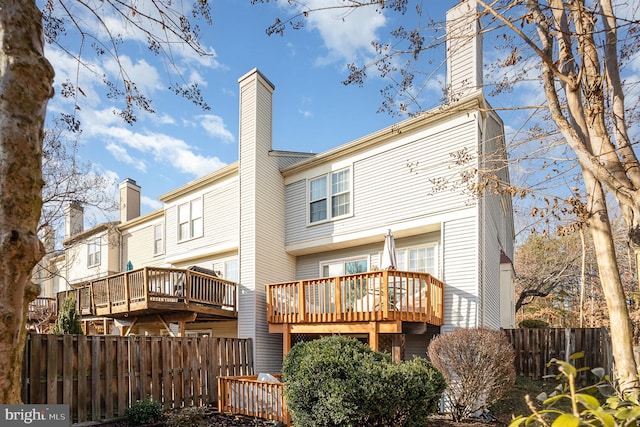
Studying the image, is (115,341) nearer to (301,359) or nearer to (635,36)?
(301,359)

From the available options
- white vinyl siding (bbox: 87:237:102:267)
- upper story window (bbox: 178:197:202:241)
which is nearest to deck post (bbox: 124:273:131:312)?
upper story window (bbox: 178:197:202:241)

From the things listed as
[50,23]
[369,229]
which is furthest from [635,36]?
[369,229]

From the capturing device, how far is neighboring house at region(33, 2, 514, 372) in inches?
413

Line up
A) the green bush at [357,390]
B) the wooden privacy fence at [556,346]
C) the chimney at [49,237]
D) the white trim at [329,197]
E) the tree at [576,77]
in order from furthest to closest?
1. the chimney at [49,237]
2. the white trim at [329,197]
3. the wooden privacy fence at [556,346]
4. the green bush at [357,390]
5. the tree at [576,77]

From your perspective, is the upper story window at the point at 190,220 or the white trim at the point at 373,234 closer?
the white trim at the point at 373,234

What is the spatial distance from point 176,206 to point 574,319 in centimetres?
2174

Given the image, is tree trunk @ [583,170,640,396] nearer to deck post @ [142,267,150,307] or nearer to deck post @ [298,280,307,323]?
deck post @ [298,280,307,323]

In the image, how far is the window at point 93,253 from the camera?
2277cm

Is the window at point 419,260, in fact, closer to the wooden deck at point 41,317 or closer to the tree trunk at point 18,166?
the tree trunk at point 18,166

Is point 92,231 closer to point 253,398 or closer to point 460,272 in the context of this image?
point 253,398

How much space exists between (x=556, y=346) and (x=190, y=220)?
1313 centimetres

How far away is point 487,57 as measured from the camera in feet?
19.2

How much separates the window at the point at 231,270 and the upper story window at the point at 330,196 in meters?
3.45

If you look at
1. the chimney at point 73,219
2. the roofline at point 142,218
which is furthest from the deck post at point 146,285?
the roofline at point 142,218
